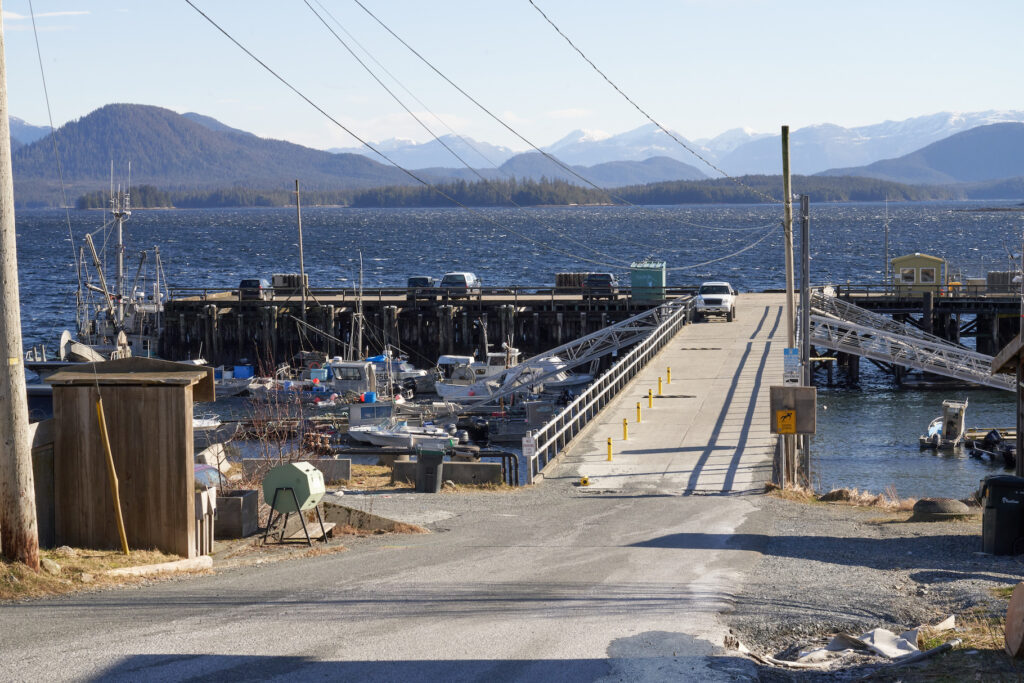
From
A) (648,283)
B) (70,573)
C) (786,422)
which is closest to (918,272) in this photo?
(648,283)

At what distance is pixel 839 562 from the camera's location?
46.1 feet

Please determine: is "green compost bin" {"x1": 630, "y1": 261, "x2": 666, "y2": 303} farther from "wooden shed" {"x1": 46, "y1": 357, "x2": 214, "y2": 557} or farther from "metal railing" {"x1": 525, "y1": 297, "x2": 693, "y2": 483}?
"wooden shed" {"x1": 46, "y1": 357, "x2": 214, "y2": 557}

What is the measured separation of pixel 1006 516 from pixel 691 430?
1365 centimetres

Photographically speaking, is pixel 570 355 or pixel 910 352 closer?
pixel 910 352

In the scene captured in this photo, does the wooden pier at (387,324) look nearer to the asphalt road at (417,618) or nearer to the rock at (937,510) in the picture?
the rock at (937,510)

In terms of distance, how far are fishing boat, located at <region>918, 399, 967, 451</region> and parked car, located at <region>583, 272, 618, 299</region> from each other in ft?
80.9

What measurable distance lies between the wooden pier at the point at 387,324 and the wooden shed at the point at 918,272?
13.2 meters

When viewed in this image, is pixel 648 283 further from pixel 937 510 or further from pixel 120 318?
pixel 937 510

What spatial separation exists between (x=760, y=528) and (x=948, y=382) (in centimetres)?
3862

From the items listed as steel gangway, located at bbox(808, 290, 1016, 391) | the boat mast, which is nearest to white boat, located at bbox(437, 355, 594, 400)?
steel gangway, located at bbox(808, 290, 1016, 391)

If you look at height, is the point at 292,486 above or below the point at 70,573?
above

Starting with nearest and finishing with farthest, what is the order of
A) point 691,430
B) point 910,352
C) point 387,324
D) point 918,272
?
point 691,430
point 910,352
point 387,324
point 918,272

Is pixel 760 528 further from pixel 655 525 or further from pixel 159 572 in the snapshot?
pixel 159 572

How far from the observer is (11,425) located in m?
11.2
